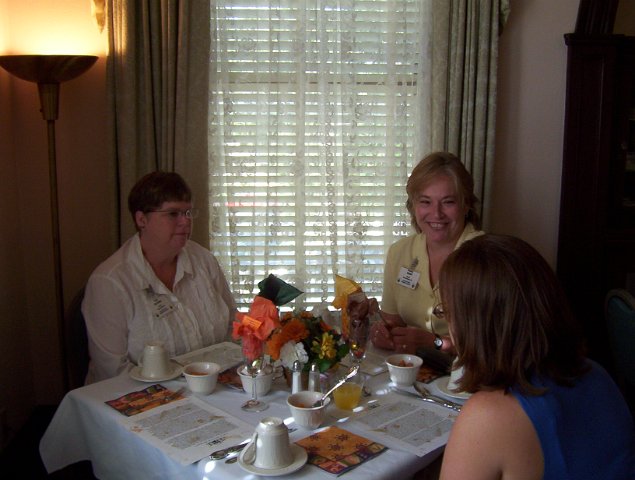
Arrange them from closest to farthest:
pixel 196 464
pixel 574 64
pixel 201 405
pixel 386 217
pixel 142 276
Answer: pixel 196 464 → pixel 201 405 → pixel 142 276 → pixel 574 64 → pixel 386 217

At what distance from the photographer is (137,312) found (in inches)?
87.7

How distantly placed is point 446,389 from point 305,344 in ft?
1.44

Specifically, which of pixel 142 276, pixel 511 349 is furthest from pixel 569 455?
pixel 142 276

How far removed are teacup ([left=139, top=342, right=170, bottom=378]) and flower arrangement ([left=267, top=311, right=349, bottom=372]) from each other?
41 cm

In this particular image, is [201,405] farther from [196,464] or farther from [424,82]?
[424,82]

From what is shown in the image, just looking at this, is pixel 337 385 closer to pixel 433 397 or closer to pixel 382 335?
pixel 433 397

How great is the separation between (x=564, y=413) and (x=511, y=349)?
0.15 m

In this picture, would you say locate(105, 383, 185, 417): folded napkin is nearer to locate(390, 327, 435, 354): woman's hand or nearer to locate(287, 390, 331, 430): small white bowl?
locate(287, 390, 331, 430): small white bowl

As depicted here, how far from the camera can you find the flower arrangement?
1725 millimetres

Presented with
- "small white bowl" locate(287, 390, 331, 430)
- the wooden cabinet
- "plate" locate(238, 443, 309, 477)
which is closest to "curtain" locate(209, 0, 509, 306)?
the wooden cabinet

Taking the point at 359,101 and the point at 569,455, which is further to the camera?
the point at 359,101

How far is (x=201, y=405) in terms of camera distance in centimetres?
177

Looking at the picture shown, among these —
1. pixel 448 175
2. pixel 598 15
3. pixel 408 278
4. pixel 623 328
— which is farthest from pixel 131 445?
pixel 598 15

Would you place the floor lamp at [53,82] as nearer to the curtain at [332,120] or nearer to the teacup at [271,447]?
the curtain at [332,120]
